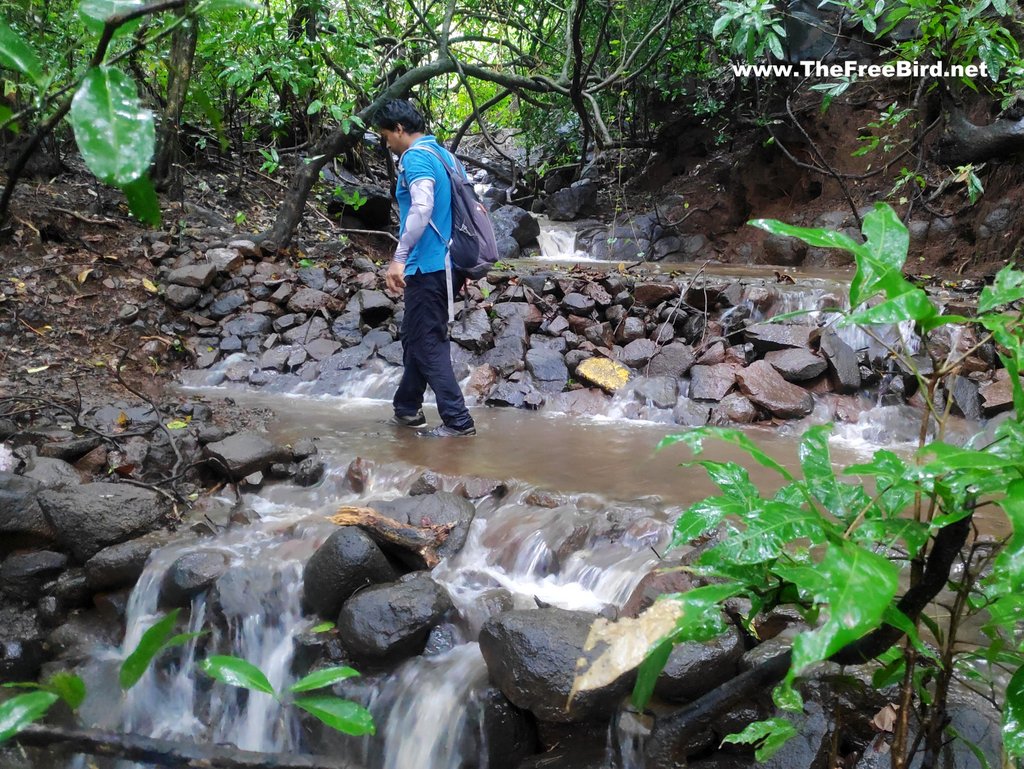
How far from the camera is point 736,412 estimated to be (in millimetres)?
5656

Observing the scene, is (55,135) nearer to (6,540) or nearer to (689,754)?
A: (6,540)

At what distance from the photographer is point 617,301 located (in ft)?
23.6

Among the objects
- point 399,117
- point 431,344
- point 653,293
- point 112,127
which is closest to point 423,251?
point 431,344

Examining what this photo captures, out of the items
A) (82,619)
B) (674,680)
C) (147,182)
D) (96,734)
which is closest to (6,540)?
(82,619)

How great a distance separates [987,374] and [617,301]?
3.21m

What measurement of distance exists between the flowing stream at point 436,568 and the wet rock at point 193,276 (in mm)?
2627

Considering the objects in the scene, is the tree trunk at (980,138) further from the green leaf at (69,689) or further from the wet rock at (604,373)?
the green leaf at (69,689)

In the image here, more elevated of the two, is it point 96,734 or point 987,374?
point 987,374

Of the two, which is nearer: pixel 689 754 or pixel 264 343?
pixel 689 754

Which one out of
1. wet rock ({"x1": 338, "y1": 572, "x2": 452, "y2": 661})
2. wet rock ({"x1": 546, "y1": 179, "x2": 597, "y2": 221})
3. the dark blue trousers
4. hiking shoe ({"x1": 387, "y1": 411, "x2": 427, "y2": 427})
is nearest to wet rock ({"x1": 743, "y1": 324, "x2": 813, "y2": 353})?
the dark blue trousers

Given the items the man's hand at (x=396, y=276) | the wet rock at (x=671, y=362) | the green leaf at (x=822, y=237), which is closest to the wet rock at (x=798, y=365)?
the wet rock at (x=671, y=362)

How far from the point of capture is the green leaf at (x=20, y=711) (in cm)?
94

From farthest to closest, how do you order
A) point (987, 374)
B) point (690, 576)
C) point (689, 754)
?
1. point (987, 374)
2. point (690, 576)
3. point (689, 754)

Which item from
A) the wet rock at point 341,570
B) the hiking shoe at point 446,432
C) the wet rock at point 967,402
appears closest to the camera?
the wet rock at point 341,570
